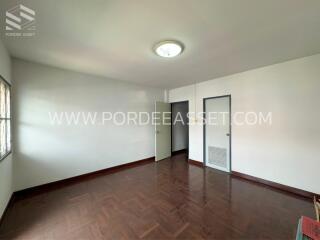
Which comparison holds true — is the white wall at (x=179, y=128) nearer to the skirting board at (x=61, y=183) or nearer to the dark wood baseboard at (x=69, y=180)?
the dark wood baseboard at (x=69, y=180)

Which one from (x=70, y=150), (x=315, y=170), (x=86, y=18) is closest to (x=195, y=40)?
(x=86, y=18)

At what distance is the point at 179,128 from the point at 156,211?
3.68 metres

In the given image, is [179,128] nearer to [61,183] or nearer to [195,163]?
[195,163]

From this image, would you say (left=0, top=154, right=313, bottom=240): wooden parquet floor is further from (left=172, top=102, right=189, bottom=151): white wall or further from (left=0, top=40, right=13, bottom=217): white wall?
(left=172, top=102, right=189, bottom=151): white wall

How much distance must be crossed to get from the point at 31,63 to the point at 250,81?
4.38 m

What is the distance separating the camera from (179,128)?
5.50 metres

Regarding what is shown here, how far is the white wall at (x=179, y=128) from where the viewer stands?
5273 millimetres

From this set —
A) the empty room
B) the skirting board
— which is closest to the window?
the empty room

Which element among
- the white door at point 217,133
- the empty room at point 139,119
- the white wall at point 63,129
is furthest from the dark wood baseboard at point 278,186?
the white wall at point 63,129

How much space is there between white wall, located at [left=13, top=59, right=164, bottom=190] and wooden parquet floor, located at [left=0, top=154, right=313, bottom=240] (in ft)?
1.38

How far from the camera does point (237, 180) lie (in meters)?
3.09

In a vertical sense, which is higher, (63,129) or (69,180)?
(63,129)

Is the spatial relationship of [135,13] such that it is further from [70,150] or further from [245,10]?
[70,150]

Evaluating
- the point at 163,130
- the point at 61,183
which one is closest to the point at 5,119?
the point at 61,183
